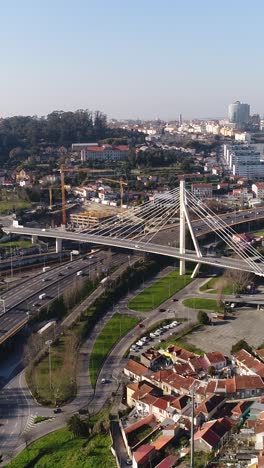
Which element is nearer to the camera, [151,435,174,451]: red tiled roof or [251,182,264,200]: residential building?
[151,435,174,451]: red tiled roof

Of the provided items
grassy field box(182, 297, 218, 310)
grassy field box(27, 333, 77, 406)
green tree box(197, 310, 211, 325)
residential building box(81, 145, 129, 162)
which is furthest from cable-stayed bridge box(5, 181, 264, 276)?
residential building box(81, 145, 129, 162)

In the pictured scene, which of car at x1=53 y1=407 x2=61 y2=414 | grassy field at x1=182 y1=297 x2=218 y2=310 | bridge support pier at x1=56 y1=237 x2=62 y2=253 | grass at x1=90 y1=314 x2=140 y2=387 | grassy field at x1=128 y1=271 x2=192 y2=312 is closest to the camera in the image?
car at x1=53 y1=407 x2=61 y2=414

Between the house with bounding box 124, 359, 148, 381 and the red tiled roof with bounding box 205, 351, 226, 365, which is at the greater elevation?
the red tiled roof with bounding box 205, 351, 226, 365

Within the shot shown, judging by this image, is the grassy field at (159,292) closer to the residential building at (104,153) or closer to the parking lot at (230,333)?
the parking lot at (230,333)

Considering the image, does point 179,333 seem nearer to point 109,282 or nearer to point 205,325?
point 205,325

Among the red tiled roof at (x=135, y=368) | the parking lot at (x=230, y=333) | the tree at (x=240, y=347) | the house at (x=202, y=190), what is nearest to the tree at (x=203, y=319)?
the parking lot at (x=230, y=333)

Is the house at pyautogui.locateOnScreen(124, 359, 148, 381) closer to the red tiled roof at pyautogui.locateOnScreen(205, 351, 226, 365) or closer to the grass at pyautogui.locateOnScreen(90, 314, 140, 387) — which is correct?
the grass at pyautogui.locateOnScreen(90, 314, 140, 387)

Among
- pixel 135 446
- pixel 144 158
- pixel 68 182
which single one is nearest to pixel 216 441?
pixel 135 446

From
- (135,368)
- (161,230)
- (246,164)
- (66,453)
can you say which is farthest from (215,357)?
(246,164)
